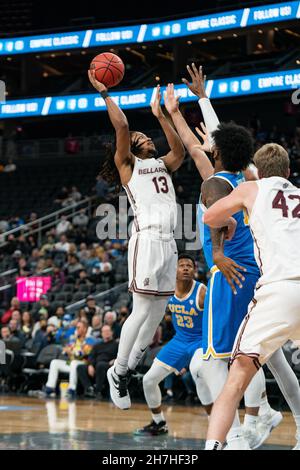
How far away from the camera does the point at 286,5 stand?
21.0 m

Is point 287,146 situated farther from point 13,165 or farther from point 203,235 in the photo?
point 203,235

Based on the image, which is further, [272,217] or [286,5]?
[286,5]

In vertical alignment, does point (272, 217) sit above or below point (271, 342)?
above

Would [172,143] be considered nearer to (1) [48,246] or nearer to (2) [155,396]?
(2) [155,396]

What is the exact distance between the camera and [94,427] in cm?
892

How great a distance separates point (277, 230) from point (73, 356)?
944 centimetres

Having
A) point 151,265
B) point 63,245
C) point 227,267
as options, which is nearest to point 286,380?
point 227,267

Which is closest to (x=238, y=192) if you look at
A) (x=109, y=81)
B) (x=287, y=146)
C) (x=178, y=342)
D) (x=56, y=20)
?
(x=109, y=81)

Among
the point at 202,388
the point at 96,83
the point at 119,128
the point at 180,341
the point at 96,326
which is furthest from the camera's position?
the point at 96,326

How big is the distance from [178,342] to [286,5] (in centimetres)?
1423

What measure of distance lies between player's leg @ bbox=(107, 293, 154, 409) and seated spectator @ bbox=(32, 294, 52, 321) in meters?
9.29

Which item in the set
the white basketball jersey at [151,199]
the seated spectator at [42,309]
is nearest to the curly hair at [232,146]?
the white basketball jersey at [151,199]

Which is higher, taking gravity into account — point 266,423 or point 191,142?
point 191,142
